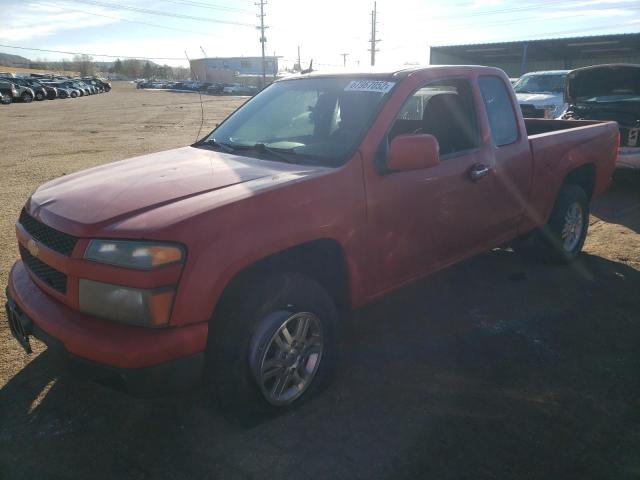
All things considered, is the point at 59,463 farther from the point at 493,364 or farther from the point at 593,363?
the point at 593,363

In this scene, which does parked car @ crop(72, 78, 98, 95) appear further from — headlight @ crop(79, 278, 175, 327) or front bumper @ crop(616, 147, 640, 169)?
headlight @ crop(79, 278, 175, 327)

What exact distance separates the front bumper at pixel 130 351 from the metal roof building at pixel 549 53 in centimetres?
4064

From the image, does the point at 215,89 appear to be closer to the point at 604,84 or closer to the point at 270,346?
the point at 604,84

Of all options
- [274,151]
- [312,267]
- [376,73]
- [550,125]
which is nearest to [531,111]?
[550,125]

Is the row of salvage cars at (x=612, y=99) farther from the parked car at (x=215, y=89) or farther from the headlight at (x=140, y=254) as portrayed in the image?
the parked car at (x=215, y=89)

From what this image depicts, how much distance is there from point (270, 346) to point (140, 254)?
0.84 metres

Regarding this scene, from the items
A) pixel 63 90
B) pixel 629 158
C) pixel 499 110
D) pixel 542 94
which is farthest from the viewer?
pixel 63 90

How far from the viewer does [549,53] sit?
44.2 metres

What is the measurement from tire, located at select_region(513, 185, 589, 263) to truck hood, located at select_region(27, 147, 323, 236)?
2.99 meters

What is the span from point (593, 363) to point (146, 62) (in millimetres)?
156381

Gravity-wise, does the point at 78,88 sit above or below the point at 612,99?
below

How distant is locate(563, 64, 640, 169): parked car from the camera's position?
299 inches

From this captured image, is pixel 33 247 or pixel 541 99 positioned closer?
pixel 33 247

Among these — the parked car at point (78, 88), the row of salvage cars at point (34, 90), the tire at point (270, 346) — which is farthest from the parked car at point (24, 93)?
the tire at point (270, 346)
